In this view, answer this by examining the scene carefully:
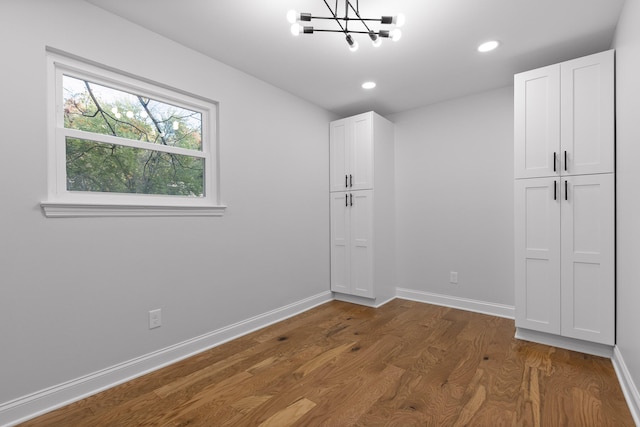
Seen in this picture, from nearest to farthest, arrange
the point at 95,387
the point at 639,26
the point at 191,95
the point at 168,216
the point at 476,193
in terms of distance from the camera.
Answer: the point at 639,26, the point at 95,387, the point at 168,216, the point at 191,95, the point at 476,193

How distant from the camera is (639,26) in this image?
5.39 ft

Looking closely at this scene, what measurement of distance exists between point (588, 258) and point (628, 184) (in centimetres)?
71

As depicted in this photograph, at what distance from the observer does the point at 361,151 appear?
143 inches

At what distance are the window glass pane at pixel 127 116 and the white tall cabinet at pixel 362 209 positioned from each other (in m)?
1.78

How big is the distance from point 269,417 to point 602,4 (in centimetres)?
322

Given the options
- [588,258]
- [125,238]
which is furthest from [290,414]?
[588,258]

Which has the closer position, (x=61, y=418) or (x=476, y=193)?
(x=61, y=418)

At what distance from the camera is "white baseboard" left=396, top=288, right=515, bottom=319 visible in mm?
3250

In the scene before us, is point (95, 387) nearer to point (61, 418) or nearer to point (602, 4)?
point (61, 418)

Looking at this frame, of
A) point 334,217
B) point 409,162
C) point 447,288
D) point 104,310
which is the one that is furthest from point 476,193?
point 104,310

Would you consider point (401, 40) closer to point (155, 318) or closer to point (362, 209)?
point (362, 209)

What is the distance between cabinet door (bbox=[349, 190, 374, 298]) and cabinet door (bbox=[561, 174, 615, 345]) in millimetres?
1766

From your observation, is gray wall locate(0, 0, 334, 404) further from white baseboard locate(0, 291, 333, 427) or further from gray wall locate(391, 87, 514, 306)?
gray wall locate(391, 87, 514, 306)

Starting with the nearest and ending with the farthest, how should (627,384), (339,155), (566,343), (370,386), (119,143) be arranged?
(627,384) < (370,386) < (119,143) < (566,343) < (339,155)
